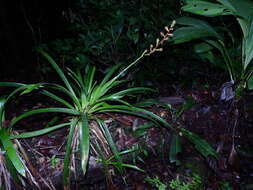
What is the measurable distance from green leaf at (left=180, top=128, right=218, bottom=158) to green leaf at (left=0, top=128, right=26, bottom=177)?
125 cm

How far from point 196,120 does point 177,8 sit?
113 centimetres

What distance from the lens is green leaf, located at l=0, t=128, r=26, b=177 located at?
57.4 inches

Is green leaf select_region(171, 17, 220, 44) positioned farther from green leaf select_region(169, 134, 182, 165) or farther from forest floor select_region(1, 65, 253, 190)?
green leaf select_region(169, 134, 182, 165)

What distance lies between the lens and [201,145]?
194cm

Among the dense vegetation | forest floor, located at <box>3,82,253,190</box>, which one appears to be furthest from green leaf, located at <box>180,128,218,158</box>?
forest floor, located at <box>3,82,253,190</box>

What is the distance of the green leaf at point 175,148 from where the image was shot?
1.88m

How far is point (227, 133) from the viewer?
2.22m

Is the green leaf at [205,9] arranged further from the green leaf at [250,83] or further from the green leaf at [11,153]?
the green leaf at [11,153]

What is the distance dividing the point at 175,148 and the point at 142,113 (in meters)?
0.40

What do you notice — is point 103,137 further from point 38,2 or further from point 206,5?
point 38,2

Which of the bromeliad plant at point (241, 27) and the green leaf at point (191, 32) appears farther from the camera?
the green leaf at point (191, 32)

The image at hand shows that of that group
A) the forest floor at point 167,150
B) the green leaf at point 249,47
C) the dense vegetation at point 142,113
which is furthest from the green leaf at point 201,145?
the green leaf at point 249,47

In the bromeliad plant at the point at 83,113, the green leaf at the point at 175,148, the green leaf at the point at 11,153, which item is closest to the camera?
the green leaf at the point at 11,153

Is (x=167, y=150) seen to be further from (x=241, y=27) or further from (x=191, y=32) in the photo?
(x=241, y=27)
